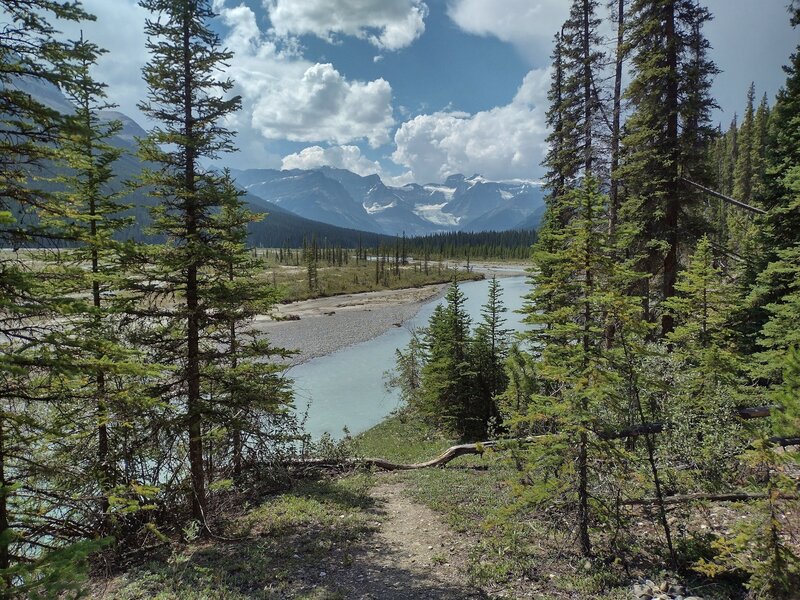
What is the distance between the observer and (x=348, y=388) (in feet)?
99.6

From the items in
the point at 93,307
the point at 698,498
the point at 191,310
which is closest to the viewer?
the point at 93,307

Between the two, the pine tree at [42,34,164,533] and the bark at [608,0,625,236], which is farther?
the bark at [608,0,625,236]

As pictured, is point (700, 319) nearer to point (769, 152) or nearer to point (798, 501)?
point (769, 152)

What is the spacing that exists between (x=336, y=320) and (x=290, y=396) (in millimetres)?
46445

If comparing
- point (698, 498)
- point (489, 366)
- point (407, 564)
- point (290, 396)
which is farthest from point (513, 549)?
point (489, 366)

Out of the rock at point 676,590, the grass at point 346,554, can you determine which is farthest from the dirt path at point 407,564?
the rock at point 676,590

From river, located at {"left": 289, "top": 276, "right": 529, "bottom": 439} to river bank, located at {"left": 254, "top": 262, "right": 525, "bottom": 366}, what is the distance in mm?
1908

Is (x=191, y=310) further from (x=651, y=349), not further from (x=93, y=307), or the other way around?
(x=651, y=349)

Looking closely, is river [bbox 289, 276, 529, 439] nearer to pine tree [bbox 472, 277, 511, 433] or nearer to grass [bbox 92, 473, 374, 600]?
pine tree [bbox 472, 277, 511, 433]

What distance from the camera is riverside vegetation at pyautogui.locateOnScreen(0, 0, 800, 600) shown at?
5.03 meters

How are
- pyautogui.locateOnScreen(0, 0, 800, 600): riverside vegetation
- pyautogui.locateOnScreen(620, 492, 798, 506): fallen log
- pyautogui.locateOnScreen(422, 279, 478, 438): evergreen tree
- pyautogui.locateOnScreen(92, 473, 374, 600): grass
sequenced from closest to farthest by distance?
pyautogui.locateOnScreen(0, 0, 800, 600): riverside vegetation → pyautogui.locateOnScreen(92, 473, 374, 600): grass → pyautogui.locateOnScreen(620, 492, 798, 506): fallen log → pyautogui.locateOnScreen(422, 279, 478, 438): evergreen tree

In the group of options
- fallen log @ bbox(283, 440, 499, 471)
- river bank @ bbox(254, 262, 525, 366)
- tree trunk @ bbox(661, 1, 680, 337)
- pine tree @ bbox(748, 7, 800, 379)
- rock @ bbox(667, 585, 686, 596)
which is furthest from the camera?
river bank @ bbox(254, 262, 525, 366)

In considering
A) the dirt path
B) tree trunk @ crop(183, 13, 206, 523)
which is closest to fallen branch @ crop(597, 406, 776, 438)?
the dirt path

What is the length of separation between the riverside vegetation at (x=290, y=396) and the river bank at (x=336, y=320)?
18655 millimetres
